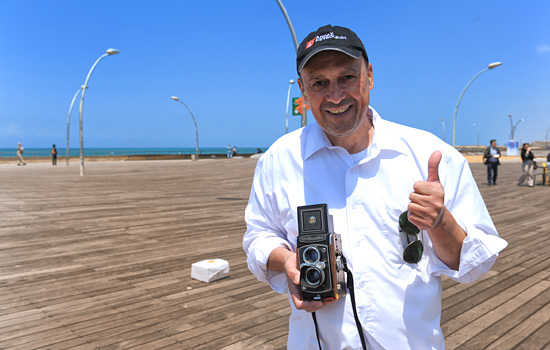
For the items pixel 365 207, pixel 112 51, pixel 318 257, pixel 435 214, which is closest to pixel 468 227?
pixel 435 214

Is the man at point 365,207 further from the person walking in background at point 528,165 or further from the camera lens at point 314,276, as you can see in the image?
the person walking in background at point 528,165

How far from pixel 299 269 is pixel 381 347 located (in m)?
0.40

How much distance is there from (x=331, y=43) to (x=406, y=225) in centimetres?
70

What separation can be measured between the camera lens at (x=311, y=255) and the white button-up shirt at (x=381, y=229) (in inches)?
7.6

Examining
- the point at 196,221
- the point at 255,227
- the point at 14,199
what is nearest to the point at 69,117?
the point at 14,199

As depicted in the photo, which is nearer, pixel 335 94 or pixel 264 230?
pixel 335 94

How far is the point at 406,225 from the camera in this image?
1.46 metres

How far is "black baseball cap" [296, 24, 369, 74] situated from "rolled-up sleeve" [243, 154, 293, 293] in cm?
45

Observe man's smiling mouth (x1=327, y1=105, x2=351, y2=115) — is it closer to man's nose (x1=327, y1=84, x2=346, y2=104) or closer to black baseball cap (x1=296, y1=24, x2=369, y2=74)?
man's nose (x1=327, y1=84, x2=346, y2=104)

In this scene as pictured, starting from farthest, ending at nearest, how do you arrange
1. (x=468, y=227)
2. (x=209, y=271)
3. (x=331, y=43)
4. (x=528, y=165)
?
(x=528, y=165)
(x=209, y=271)
(x=331, y=43)
(x=468, y=227)

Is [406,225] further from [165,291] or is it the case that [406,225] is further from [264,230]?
[165,291]

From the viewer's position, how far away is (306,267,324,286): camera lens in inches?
54.7

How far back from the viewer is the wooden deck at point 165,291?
3621 millimetres

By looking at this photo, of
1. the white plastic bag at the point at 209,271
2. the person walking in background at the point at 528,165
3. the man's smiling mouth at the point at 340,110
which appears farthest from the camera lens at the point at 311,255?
the person walking in background at the point at 528,165
